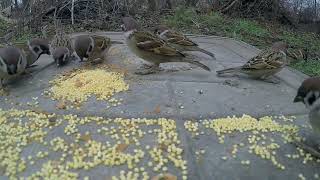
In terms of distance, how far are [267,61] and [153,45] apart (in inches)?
46.5

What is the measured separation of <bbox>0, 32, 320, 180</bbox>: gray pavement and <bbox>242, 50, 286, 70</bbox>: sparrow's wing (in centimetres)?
16

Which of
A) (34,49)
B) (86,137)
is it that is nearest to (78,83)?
(86,137)

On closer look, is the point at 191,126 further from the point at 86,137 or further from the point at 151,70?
the point at 151,70

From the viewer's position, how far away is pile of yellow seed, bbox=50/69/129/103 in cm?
386

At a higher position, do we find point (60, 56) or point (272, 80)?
point (60, 56)

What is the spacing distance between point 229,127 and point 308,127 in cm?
63

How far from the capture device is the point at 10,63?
Result: 4133mm

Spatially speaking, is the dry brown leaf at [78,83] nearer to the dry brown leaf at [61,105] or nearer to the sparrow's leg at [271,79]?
the dry brown leaf at [61,105]

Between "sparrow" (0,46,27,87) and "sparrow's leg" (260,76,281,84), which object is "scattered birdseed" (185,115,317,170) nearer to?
"sparrow's leg" (260,76,281,84)

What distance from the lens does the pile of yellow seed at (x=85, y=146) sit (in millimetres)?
2799

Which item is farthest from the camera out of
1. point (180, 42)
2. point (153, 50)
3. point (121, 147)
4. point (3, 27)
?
point (3, 27)

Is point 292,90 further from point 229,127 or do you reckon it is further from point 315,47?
point 315,47

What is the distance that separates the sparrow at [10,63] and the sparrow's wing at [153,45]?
1190 mm

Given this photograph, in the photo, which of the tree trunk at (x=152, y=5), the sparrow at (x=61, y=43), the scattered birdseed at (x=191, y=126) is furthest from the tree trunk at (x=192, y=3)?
the scattered birdseed at (x=191, y=126)
